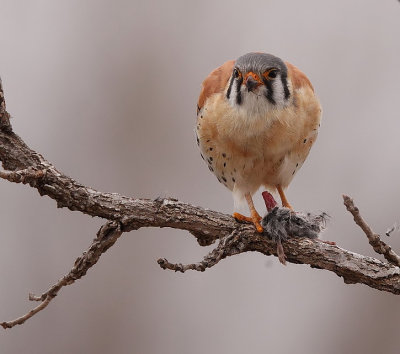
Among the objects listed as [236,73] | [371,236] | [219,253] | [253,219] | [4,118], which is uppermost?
[236,73]

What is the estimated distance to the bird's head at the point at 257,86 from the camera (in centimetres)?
304

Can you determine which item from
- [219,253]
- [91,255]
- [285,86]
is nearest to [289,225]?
[219,253]

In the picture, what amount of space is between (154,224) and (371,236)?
36.6 inches

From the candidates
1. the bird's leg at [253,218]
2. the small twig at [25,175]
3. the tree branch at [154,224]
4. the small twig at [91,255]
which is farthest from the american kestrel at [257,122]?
the small twig at [25,175]

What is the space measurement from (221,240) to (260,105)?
766 mm

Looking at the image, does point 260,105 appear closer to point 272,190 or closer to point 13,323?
point 272,190

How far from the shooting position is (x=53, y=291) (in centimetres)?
259

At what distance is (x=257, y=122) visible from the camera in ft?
10.00

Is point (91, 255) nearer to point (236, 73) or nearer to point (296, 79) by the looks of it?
point (236, 73)

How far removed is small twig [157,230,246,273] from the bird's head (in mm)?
672

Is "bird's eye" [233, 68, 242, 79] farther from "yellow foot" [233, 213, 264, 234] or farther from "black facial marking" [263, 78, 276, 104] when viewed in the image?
"yellow foot" [233, 213, 264, 234]

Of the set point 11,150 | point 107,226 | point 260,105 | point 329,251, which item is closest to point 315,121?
point 260,105

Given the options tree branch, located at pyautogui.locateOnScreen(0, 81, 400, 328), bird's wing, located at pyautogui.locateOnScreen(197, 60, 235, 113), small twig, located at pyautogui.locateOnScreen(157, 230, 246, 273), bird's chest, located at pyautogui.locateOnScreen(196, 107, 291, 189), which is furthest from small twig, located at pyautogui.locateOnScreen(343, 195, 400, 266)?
bird's wing, located at pyautogui.locateOnScreen(197, 60, 235, 113)

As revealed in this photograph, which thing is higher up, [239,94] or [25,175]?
[239,94]
